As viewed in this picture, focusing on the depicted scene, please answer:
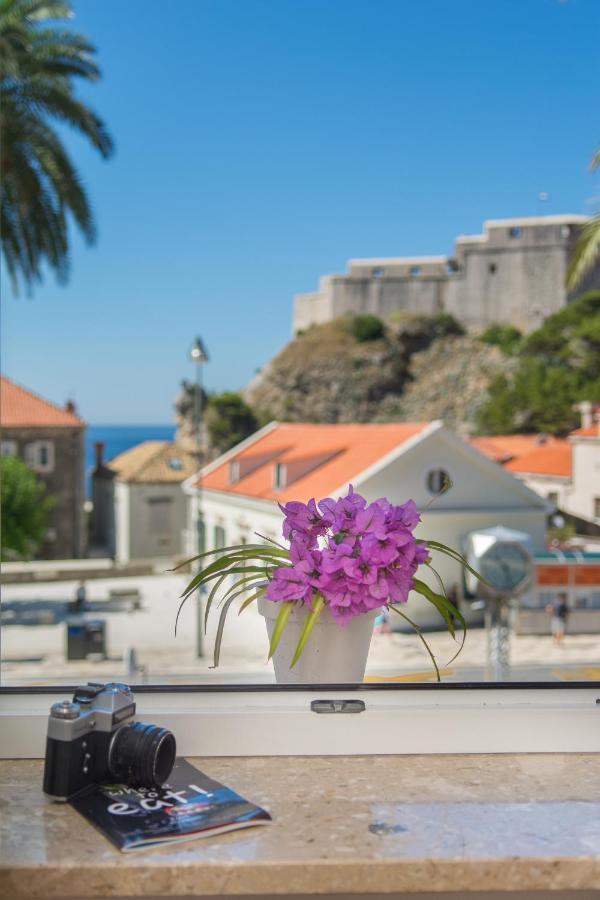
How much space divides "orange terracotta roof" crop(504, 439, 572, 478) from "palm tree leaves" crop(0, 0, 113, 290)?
661 inches

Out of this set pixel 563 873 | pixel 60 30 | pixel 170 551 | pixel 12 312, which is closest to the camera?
pixel 563 873

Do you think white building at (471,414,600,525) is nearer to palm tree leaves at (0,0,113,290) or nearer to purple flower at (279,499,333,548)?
palm tree leaves at (0,0,113,290)

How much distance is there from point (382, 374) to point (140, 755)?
3354 centimetres

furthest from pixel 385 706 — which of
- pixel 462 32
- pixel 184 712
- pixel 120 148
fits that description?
pixel 120 148

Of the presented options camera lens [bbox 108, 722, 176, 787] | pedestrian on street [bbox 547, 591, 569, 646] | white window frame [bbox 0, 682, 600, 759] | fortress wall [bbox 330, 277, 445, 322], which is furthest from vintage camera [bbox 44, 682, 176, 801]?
fortress wall [bbox 330, 277, 445, 322]

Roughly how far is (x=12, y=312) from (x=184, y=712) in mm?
590

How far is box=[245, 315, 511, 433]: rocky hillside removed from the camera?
31953 mm

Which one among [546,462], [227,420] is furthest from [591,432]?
[227,420]

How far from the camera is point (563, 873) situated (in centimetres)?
74

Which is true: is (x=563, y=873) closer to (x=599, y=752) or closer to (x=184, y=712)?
(x=599, y=752)

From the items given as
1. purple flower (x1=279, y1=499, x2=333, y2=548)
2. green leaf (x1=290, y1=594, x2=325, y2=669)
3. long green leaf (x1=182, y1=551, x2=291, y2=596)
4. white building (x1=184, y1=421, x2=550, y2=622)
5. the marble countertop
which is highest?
white building (x1=184, y1=421, x2=550, y2=622)

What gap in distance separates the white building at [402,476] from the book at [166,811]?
→ 377 inches

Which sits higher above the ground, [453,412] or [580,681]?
[453,412]

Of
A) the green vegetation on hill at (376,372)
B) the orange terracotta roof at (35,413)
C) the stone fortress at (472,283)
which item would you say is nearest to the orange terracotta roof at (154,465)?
the orange terracotta roof at (35,413)
